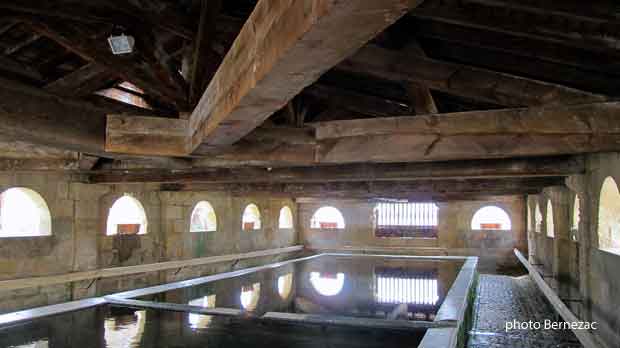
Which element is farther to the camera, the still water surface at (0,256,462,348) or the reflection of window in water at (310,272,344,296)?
the reflection of window in water at (310,272,344,296)

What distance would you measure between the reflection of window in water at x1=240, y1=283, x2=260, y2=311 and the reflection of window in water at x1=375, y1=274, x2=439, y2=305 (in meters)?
1.70

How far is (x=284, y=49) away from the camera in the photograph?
1536 mm

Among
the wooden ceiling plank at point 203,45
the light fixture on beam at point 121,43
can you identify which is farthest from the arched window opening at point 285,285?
the light fixture on beam at point 121,43

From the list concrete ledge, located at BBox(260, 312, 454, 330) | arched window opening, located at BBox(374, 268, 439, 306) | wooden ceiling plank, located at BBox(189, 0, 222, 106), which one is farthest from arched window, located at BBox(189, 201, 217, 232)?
wooden ceiling plank, located at BBox(189, 0, 222, 106)

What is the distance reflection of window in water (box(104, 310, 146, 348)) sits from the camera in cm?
398

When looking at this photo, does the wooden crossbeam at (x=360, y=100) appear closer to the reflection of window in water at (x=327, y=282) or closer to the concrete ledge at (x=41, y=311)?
the reflection of window in water at (x=327, y=282)

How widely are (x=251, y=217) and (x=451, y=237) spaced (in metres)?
6.47

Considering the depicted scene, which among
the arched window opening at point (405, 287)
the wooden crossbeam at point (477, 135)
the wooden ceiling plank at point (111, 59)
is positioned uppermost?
the wooden ceiling plank at point (111, 59)

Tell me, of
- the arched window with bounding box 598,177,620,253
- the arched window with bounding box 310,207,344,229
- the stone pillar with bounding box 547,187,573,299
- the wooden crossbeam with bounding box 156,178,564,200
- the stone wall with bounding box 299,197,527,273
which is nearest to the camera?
the arched window with bounding box 598,177,620,253

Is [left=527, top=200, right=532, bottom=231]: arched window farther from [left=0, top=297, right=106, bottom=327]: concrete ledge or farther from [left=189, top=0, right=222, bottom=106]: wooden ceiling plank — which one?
[left=189, top=0, right=222, bottom=106]: wooden ceiling plank

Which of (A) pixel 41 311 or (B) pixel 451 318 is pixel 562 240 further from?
(A) pixel 41 311

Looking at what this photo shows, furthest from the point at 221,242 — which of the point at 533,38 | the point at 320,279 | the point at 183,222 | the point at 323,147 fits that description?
the point at 533,38

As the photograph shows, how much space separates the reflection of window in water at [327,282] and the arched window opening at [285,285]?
39 cm

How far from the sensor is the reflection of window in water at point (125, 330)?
13.1 ft
